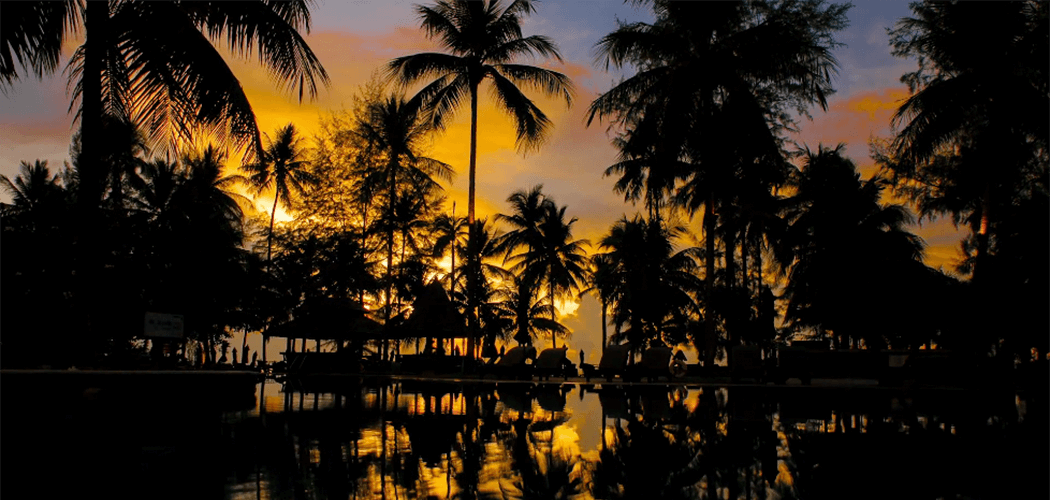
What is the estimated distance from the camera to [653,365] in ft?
78.5

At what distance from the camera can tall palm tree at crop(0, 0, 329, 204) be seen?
33.6 feet

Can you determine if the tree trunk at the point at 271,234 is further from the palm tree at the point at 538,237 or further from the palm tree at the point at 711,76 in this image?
the palm tree at the point at 711,76

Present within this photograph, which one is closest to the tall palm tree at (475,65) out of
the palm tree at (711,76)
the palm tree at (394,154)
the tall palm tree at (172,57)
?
the palm tree at (711,76)

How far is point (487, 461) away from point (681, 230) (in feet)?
140

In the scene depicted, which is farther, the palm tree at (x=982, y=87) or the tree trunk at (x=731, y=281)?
the tree trunk at (x=731, y=281)

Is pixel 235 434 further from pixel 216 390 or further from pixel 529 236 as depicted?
pixel 529 236

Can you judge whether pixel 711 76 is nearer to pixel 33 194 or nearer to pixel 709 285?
pixel 709 285

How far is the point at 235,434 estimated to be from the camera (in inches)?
362

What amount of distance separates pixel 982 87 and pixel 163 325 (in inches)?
949

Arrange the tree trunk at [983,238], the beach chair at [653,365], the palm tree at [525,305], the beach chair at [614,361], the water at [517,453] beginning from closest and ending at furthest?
the water at [517,453] → the beach chair at [653,365] → the beach chair at [614,361] → the tree trunk at [983,238] → the palm tree at [525,305]

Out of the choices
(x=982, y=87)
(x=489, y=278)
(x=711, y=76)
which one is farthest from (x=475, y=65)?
(x=489, y=278)

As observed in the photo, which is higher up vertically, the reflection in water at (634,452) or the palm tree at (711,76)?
the palm tree at (711,76)

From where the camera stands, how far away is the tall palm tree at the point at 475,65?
2883cm

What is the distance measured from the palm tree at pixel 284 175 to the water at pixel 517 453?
1324 inches
